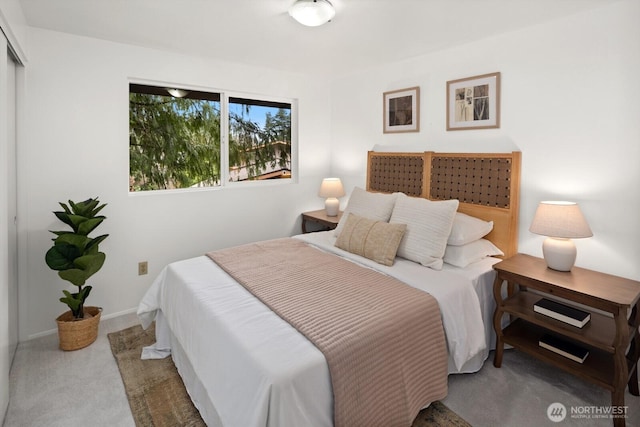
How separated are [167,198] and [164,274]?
110cm

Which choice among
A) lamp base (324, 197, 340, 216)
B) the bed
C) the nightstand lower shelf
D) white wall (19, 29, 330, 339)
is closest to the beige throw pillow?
the bed

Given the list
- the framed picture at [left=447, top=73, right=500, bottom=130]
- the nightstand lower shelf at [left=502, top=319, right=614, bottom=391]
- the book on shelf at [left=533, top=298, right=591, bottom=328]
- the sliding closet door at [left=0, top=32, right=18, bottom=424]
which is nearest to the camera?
the sliding closet door at [left=0, top=32, right=18, bottom=424]

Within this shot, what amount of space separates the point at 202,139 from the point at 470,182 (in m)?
2.54

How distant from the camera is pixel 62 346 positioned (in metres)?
2.53

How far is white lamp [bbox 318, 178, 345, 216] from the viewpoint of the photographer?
3.92 metres

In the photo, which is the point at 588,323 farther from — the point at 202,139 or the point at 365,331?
the point at 202,139

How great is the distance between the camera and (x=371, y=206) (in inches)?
119

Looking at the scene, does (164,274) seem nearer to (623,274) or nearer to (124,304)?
(124,304)

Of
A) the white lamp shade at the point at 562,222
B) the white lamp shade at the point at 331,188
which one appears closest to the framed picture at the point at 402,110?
the white lamp shade at the point at 331,188

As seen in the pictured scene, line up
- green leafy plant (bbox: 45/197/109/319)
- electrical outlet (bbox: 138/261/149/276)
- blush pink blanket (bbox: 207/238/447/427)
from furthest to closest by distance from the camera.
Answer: electrical outlet (bbox: 138/261/149/276), green leafy plant (bbox: 45/197/109/319), blush pink blanket (bbox: 207/238/447/427)

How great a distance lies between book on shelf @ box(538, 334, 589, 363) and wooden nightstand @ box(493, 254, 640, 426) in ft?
0.08

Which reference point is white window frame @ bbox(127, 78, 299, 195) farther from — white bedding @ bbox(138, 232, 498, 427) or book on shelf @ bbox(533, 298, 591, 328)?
book on shelf @ bbox(533, 298, 591, 328)

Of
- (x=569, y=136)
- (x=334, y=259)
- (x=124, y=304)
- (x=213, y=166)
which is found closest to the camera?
(x=569, y=136)

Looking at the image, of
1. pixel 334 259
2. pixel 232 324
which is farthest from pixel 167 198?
pixel 232 324
